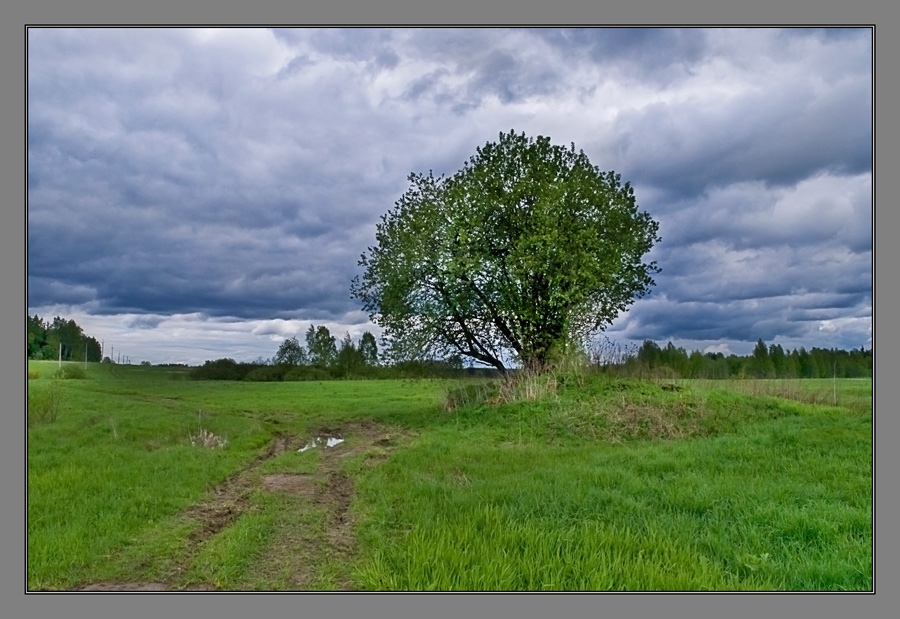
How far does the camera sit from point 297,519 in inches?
325

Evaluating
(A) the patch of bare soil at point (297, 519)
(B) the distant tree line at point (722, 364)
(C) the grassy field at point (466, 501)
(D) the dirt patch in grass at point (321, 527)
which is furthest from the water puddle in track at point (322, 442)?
(B) the distant tree line at point (722, 364)

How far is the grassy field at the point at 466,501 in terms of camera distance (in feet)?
19.8

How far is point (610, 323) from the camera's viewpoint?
25.1m

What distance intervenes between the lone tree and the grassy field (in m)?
4.75

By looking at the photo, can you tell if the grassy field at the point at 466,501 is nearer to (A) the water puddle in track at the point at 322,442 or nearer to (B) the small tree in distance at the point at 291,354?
(A) the water puddle in track at the point at 322,442

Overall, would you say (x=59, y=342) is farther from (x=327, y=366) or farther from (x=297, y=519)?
(x=327, y=366)

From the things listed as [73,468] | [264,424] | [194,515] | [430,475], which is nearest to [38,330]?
[194,515]

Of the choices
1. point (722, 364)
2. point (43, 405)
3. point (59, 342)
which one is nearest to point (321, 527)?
point (59, 342)

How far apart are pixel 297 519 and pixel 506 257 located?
52.1ft

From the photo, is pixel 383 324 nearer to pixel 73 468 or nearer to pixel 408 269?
pixel 408 269

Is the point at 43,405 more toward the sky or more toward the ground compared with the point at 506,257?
more toward the ground

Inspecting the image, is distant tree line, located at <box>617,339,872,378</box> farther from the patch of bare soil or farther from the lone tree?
the patch of bare soil

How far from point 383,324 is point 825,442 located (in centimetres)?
1690

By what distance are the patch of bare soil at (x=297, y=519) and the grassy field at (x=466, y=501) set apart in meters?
0.04
